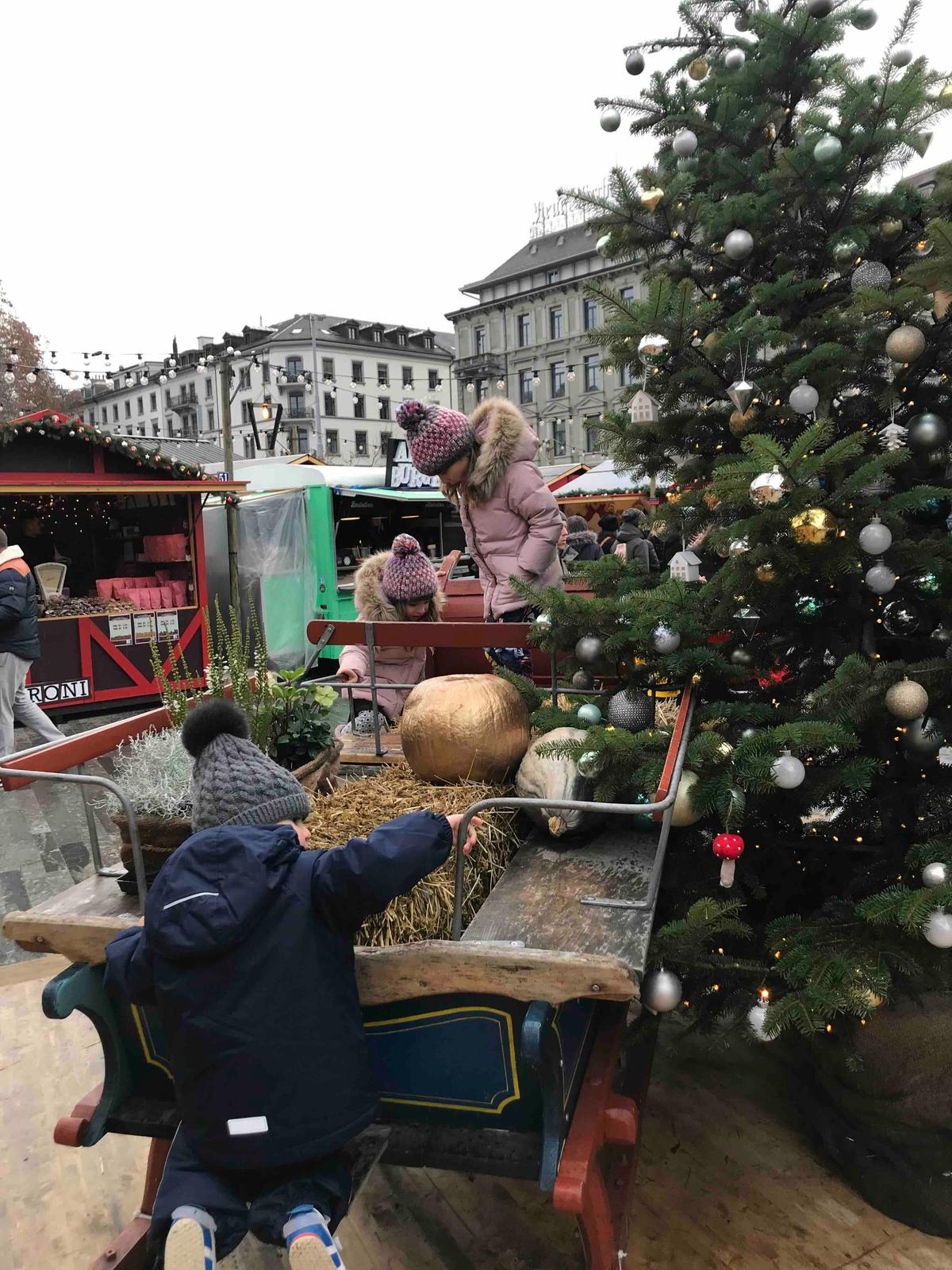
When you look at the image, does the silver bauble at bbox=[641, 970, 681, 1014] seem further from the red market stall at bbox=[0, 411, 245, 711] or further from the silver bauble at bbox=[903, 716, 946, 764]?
the red market stall at bbox=[0, 411, 245, 711]

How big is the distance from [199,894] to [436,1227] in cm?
145

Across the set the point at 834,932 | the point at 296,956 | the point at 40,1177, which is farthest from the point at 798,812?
the point at 40,1177

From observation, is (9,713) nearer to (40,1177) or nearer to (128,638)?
(128,638)

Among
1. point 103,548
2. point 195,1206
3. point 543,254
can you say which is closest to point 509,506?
point 195,1206

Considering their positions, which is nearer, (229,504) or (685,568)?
(685,568)

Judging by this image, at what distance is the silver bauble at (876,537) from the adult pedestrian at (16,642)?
6.48 m

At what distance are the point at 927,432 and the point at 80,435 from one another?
29.4 ft

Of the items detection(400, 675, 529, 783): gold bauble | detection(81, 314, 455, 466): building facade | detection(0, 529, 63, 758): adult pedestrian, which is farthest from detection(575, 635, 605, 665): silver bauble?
detection(81, 314, 455, 466): building facade

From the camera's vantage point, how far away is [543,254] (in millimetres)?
49188

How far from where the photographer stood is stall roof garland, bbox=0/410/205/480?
9047 millimetres

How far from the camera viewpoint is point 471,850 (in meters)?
2.64

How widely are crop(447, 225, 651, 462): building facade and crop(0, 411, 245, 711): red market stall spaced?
30306mm

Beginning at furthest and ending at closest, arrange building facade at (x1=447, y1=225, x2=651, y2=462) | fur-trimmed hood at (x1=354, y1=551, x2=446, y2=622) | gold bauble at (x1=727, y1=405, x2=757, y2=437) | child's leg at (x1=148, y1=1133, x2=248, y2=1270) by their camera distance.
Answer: building facade at (x1=447, y1=225, x2=651, y2=462) < fur-trimmed hood at (x1=354, y1=551, x2=446, y2=622) < gold bauble at (x1=727, y1=405, x2=757, y2=437) < child's leg at (x1=148, y1=1133, x2=248, y2=1270)

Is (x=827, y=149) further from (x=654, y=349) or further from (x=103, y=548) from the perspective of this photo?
(x=103, y=548)
